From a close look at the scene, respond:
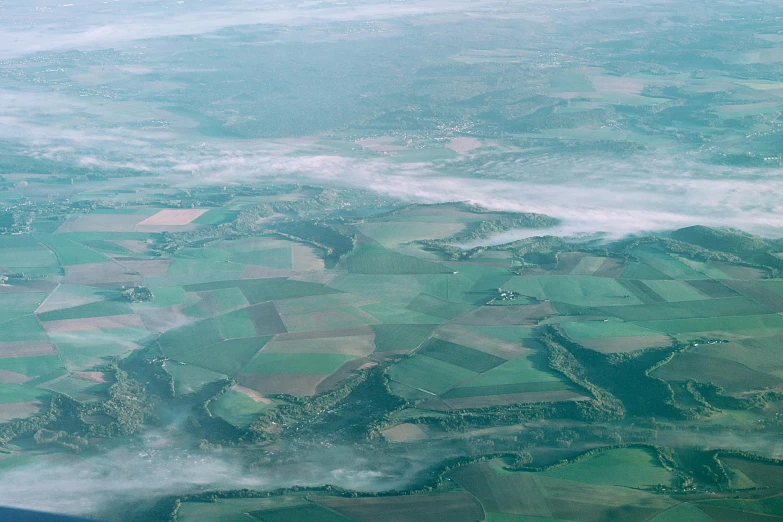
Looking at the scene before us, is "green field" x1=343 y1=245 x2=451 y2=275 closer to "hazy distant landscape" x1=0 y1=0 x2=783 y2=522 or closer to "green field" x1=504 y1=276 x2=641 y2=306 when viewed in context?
"hazy distant landscape" x1=0 y1=0 x2=783 y2=522

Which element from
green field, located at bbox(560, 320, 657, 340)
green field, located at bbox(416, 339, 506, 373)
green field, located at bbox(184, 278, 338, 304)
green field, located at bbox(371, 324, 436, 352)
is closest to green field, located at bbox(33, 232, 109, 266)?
green field, located at bbox(184, 278, 338, 304)

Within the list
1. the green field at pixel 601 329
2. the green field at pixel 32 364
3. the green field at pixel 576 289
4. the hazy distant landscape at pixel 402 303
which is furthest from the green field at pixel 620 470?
the green field at pixel 32 364

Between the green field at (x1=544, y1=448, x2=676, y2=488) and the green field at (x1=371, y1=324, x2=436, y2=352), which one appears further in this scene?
the green field at (x1=371, y1=324, x2=436, y2=352)

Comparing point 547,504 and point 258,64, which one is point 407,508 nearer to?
point 547,504

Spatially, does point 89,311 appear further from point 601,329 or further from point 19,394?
point 601,329

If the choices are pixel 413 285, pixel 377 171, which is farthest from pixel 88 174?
pixel 413 285

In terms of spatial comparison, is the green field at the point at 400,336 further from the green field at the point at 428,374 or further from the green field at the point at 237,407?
the green field at the point at 237,407

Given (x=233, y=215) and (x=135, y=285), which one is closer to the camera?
(x=135, y=285)

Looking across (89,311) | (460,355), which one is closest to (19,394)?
(89,311)
